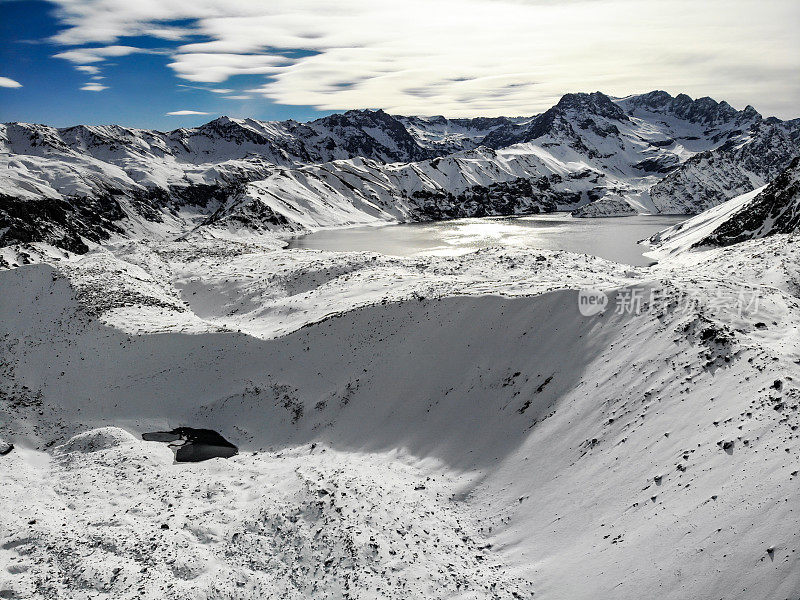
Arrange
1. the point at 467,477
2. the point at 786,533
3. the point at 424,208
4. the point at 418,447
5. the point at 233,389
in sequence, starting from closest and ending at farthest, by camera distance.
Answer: the point at 786,533 < the point at 467,477 < the point at 418,447 < the point at 233,389 < the point at 424,208

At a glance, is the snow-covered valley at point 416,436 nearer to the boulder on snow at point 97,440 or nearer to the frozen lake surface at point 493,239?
the boulder on snow at point 97,440

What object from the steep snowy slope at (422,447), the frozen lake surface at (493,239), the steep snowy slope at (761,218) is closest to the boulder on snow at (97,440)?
the steep snowy slope at (422,447)

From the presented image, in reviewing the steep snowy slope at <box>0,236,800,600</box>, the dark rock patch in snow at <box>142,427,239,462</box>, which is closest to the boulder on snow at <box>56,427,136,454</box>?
the steep snowy slope at <box>0,236,800,600</box>

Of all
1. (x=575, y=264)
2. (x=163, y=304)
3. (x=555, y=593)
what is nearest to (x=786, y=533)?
(x=555, y=593)

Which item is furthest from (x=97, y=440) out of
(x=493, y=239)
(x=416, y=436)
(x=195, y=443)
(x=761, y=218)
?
(x=493, y=239)

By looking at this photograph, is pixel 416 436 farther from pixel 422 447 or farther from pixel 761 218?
pixel 761 218

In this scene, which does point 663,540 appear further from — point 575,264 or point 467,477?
point 575,264
